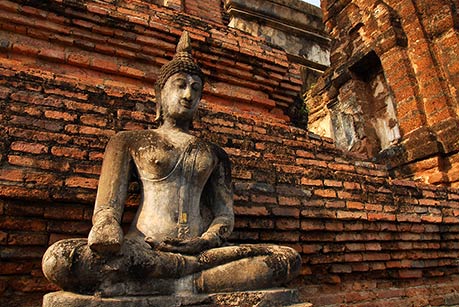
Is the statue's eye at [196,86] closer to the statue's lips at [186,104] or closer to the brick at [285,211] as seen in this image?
the statue's lips at [186,104]

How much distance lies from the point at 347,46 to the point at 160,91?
7077mm

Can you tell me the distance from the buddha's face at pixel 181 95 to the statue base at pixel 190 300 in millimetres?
1264

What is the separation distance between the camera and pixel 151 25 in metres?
4.08

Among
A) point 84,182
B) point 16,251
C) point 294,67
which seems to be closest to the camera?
point 16,251

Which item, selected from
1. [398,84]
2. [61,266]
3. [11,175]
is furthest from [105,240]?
[398,84]

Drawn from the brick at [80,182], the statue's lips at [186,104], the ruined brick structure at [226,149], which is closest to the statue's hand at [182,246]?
the ruined brick structure at [226,149]

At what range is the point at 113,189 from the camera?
214 cm

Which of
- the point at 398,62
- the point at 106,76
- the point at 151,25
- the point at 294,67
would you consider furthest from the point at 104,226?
the point at 398,62

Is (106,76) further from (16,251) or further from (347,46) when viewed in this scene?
(347,46)

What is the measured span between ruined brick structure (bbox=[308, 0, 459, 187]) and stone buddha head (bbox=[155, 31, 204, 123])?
16.1ft

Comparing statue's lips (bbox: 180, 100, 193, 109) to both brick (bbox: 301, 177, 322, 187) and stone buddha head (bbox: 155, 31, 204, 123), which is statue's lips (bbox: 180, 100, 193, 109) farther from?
brick (bbox: 301, 177, 322, 187)

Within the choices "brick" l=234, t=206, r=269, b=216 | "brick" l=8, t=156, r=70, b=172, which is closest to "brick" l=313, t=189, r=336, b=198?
"brick" l=234, t=206, r=269, b=216

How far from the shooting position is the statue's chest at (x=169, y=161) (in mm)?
2248

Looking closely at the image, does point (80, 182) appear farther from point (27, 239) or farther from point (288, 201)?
point (288, 201)
